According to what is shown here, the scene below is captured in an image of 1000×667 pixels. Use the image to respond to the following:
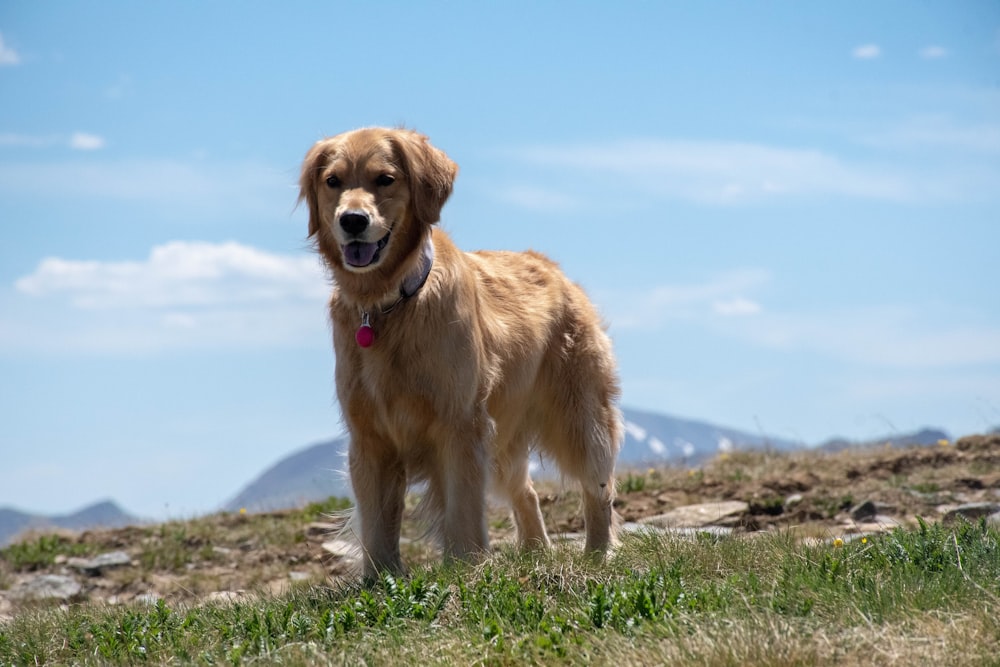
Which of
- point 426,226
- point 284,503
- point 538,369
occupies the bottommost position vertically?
point 284,503

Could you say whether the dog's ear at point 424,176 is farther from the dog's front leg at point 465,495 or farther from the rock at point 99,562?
the rock at point 99,562

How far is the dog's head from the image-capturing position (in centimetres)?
584

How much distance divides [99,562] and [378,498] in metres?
4.58

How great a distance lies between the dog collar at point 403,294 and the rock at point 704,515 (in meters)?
3.21

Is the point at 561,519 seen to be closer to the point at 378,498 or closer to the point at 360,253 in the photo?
the point at 378,498

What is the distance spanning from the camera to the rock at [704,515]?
864 centimetres

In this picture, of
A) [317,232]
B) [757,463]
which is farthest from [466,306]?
[757,463]

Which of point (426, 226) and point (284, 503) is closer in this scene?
point (426, 226)

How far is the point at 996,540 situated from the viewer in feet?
17.9

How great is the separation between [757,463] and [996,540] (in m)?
6.26

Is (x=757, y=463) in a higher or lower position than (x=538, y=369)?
lower

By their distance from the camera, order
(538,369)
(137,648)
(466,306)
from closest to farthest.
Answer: (137,648) < (466,306) < (538,369)

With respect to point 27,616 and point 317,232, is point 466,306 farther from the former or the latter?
point 27,616

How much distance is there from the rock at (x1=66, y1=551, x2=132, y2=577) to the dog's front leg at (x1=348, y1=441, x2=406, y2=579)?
4.33m
